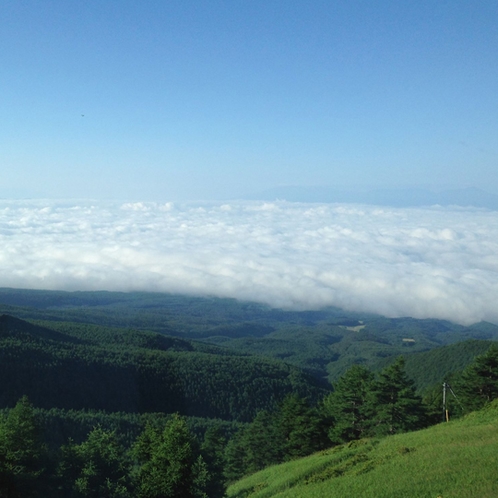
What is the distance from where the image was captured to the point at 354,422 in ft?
131

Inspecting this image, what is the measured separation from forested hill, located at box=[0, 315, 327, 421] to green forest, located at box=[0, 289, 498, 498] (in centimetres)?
28

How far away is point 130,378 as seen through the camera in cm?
9419

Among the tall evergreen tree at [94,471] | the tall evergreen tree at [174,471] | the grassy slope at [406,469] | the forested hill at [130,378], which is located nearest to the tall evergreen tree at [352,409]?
the grassy slope at [406,469]

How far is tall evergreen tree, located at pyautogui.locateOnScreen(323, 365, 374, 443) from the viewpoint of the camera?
39.4 meters

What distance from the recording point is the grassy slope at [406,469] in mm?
18453

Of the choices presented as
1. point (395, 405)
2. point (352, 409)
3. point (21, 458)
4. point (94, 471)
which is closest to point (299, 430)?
point (352, 409)

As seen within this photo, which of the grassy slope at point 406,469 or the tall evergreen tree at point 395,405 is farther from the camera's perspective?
the tall evergreen tree at point 395,405

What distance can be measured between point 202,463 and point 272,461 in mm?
17924

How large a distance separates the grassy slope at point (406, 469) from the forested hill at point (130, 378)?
59.6 metres

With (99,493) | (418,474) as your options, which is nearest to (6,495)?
(99,493)

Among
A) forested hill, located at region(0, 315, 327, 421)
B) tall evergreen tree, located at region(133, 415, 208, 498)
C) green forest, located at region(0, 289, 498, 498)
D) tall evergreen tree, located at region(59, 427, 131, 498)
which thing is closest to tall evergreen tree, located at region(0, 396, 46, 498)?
green forest, located at region(0, 289, 498, 498)

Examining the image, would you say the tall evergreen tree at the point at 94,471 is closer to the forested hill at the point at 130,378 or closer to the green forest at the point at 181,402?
the green forest at the point at 181,402

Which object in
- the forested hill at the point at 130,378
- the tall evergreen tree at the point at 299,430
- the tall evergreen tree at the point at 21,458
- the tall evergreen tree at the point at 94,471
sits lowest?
the forested hill at the point at 130,378

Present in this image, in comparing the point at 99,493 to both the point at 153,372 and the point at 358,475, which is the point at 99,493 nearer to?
the point at 358,475
